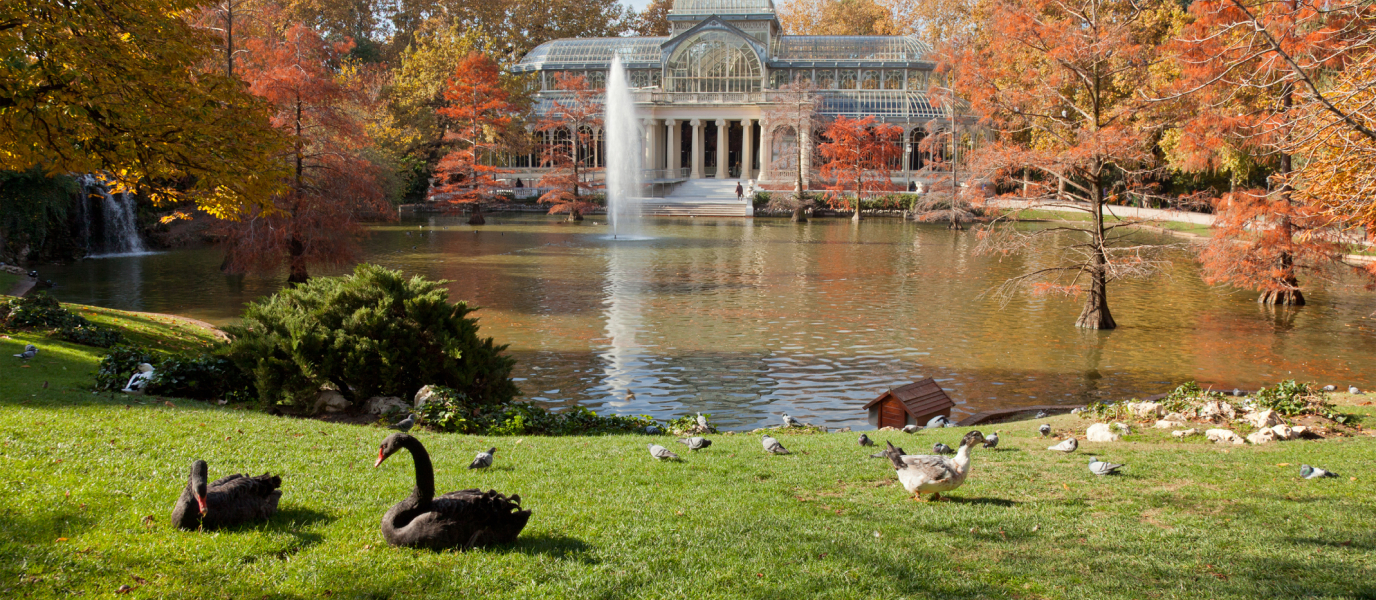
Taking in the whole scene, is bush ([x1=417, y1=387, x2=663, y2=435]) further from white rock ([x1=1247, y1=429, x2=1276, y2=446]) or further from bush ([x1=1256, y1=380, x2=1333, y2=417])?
bush ([x1=1256, y1=380, x2=1333, y2=417])

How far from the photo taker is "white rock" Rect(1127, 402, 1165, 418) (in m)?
10.8

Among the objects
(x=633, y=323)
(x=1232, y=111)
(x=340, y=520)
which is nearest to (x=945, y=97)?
(x=1232, y=111)

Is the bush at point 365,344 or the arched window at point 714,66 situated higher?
the arched window at point 714,66

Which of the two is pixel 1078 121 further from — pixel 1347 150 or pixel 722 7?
pixel 722 7

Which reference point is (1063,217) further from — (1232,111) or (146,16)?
(146,16)

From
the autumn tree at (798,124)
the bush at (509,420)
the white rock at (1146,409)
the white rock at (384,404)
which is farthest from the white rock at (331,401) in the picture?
the autumn tree at (798,124)

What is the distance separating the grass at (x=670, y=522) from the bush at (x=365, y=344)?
1558 millimetres

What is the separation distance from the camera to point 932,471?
21.2 ft

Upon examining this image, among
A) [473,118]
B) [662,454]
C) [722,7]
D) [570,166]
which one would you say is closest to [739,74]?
[722,7]

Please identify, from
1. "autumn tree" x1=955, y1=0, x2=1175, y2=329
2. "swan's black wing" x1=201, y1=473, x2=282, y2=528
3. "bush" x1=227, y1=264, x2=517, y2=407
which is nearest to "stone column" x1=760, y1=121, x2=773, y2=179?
"autumn tree" x1=955, y1=0, x2=1175, y2=329

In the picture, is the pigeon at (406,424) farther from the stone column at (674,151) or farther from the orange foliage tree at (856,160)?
the stone column at (674,151)

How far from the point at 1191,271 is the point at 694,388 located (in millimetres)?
22795

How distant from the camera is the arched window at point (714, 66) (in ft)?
213

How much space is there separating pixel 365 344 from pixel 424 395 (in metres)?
0.92
